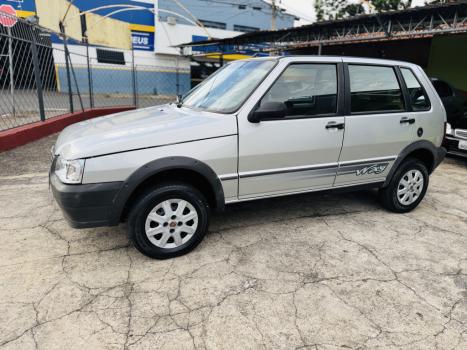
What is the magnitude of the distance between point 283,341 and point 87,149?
1961mm

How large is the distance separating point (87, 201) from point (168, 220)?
0.66m

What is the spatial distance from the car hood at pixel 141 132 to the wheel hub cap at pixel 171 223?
0.54 metres

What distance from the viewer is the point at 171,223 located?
113 inches

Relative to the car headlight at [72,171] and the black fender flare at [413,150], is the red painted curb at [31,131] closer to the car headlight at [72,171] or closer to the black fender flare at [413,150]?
the car headlight at [72,171]

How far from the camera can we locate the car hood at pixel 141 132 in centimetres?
261

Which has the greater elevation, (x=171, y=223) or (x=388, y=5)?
(x=388, y=5)

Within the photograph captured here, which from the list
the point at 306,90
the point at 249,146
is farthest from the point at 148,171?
the point at 306,90

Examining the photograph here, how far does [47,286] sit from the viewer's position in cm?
253

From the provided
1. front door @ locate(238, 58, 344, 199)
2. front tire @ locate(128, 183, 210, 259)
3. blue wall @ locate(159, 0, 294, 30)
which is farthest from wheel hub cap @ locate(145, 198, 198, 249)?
blue wall @ locate(159, 0, 294, 30)

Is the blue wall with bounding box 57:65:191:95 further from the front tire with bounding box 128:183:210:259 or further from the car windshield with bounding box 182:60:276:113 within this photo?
the front tire with bounding box 128:183:210:259

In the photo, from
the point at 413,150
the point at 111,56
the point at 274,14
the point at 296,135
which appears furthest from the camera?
the point at 274,14

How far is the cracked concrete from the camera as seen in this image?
7.02 feet

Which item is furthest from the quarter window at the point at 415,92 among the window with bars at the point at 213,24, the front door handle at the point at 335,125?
the window with bars at the point at 213,24

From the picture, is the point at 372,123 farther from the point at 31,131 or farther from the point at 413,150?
the point at 31,131
